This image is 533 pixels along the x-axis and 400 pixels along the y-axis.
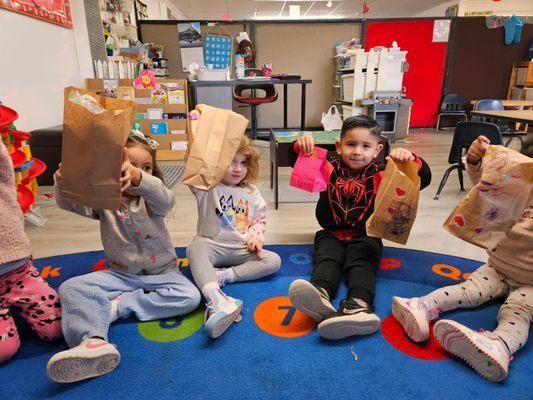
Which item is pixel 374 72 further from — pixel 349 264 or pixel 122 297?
pixel 122 297

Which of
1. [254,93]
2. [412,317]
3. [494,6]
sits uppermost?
[494,6]

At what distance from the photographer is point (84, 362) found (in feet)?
2.74

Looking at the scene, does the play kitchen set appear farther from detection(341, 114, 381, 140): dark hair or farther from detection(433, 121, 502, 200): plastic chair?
detection(341, 114, 381, 140): dark hair

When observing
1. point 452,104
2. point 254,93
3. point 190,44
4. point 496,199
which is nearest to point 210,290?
point 496,199

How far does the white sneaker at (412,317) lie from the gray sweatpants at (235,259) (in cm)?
46

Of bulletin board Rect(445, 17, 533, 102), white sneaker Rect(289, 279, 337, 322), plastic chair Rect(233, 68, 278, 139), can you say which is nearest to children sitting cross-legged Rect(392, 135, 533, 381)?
white sneaker Rect(289, 279, 337, 322)

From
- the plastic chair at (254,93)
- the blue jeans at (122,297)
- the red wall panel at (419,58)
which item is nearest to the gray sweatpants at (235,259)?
the blue jeans at (122,297)

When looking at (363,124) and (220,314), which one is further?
(363,124)

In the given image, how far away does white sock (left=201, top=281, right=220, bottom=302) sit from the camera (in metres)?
1.09

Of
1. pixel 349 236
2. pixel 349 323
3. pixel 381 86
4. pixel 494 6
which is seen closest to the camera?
pixel 349 323

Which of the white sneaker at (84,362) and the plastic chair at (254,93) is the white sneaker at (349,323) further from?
the plastic chair at (254,93)

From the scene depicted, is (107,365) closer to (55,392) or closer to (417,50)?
(55,392)

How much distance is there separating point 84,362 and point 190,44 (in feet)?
12.7

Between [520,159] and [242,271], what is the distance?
92 centimetres
